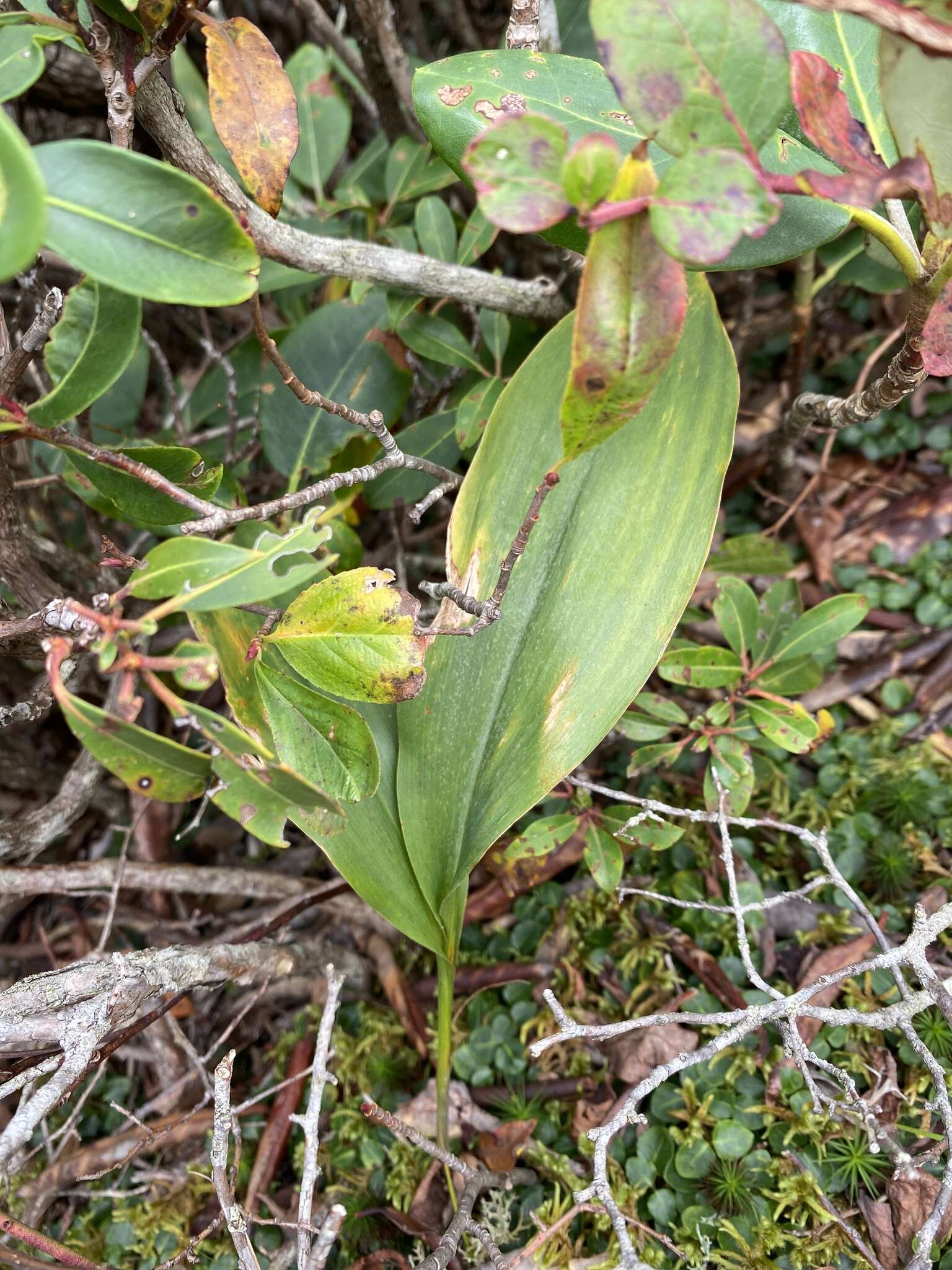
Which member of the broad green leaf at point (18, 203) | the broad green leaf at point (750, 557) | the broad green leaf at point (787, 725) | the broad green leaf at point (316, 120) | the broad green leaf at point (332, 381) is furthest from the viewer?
the broad green leaf at point (316, 120)

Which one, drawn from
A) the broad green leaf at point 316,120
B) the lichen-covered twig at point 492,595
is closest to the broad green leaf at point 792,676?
the lichen-covered twig at point 492,595

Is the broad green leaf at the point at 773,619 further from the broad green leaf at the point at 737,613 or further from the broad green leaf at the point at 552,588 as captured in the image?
the broad green leaf at the point at 552,588

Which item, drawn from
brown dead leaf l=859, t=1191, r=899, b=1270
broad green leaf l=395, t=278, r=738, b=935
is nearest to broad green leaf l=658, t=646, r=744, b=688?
broad green leaf l=395, t=278, r=738, b=935

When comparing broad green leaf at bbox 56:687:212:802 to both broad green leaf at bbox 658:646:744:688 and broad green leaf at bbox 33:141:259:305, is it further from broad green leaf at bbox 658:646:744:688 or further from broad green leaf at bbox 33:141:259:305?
broad green leaf at bbox 658:646:744:688

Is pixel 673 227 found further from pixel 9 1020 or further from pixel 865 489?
pixel 865 489

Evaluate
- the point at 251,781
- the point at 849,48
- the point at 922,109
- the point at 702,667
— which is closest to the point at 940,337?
the point at 922,109

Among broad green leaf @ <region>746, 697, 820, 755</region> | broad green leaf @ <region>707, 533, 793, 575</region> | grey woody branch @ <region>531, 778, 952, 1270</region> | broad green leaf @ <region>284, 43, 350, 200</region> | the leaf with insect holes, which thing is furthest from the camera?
broad green leaf @ <region>284, 43, 350, 200</region>
